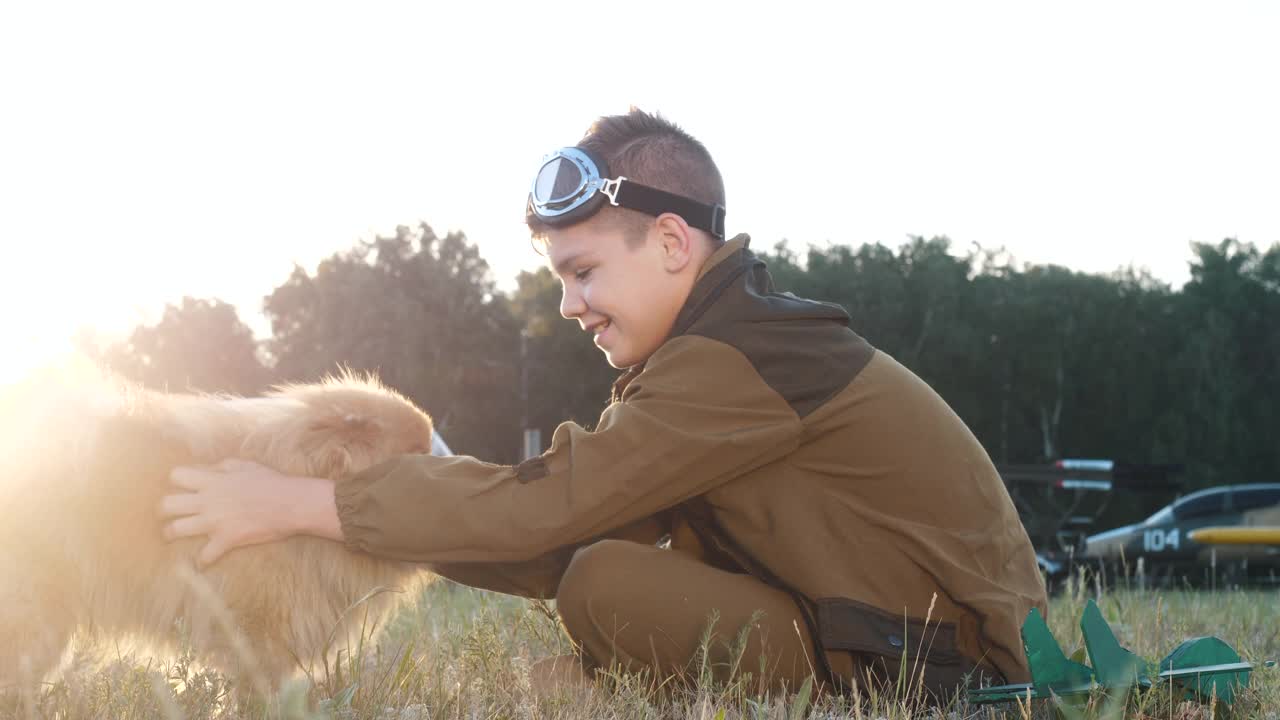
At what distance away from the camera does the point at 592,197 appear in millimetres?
2908

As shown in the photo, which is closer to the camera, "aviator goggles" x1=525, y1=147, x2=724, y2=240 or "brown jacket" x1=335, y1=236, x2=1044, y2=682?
"brown jacket" x1=335, y1=236, x2=1044, y2=682

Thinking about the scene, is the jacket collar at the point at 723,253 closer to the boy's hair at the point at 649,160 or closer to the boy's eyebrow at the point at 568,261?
the boy's hair at the point at 649,160

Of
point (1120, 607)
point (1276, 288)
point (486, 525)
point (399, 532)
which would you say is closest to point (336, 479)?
point (399, 532)

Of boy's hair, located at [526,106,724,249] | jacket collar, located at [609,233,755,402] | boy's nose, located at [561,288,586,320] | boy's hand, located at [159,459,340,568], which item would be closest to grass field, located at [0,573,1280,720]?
boy's hand, located at [159,459,340,568]

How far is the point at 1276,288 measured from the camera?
3831 cm

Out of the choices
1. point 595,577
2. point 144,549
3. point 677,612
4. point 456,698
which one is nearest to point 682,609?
point 677,612

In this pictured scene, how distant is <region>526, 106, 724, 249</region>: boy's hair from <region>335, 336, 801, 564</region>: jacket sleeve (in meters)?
0.48

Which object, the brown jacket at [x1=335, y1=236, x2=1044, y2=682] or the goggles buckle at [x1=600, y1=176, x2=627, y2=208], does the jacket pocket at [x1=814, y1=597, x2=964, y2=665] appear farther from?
the goggles buckle at [x1=600, y1=176, x2=627, y2=208]


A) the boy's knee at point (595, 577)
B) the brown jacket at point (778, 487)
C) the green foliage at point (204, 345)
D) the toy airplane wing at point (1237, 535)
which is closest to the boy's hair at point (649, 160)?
the brown jacket at point (778, 487)

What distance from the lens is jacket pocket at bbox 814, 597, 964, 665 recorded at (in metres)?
2.62

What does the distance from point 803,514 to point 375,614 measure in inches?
47.5

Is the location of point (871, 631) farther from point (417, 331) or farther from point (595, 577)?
point (417, 331)

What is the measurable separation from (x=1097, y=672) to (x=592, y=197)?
1692mm

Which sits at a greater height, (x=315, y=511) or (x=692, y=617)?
(x=315, y=511)
